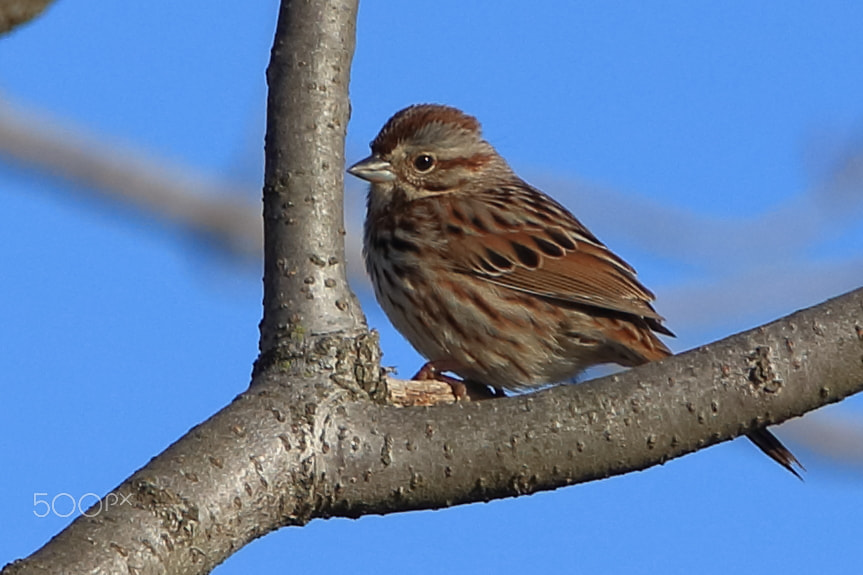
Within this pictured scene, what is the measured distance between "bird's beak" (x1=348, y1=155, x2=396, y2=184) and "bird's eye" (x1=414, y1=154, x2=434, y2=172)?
0.46 feet

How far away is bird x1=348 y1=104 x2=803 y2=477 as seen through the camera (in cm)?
563

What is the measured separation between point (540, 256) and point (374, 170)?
88 centimetres

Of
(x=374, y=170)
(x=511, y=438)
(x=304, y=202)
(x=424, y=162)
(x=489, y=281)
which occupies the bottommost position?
(x=511, y=438)

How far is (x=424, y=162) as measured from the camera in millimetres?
6414

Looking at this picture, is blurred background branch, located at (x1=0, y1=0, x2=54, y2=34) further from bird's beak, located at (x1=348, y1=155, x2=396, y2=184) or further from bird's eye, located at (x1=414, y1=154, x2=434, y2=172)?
bird's eye, located at (x1=414, y1=154, x2=434, y2=172)

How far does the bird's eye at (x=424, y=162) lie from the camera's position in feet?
20.9

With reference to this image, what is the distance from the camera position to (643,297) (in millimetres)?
5715

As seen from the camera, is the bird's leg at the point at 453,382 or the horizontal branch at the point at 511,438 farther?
the bird's leg at the point at 453,382

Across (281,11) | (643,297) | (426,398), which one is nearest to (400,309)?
(643,297)

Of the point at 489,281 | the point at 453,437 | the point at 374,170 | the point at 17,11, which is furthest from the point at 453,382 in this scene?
the point at 17,11

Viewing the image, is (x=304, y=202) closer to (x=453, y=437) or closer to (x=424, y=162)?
(x=453, y=437)

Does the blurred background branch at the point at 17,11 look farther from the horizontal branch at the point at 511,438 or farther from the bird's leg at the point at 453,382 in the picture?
the bird's leg at the point at 453,382

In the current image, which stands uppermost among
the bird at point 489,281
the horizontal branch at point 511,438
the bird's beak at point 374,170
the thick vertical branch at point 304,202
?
the bird's beak at point 374,170

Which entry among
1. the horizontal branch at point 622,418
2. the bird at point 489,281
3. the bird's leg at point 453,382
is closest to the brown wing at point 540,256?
the bird at point 489,281
